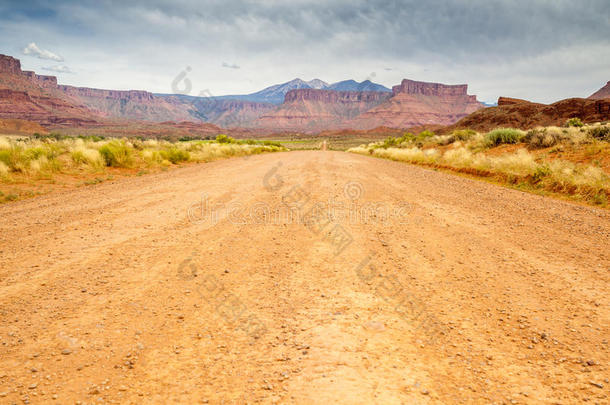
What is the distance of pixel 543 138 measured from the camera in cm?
1331

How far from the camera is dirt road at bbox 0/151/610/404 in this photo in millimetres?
1768

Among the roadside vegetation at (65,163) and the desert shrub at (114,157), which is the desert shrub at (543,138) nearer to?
A: the roadside vegetation at (65,163)

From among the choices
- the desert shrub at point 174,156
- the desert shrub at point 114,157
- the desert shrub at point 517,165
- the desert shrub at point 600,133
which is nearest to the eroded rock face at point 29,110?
the desert shrub at point 174,156

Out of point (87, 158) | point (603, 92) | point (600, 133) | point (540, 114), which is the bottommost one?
point (87, 158)

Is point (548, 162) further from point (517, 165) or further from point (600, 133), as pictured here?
point (600, 133)

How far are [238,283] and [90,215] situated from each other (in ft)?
12.9

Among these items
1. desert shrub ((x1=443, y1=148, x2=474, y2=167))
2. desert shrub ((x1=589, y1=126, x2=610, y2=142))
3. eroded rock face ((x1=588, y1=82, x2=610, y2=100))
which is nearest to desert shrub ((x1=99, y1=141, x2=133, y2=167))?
desert shrub ((x1=443, y1=148, x2=474, y2=167))

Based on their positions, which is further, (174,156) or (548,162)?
(174,156)

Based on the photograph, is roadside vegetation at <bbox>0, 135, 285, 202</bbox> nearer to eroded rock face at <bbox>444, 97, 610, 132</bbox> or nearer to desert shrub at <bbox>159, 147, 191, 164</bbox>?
desert shrub at <bbox>159, 147, 191, 164</bbox>

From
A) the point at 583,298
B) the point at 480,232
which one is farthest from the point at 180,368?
the point at 480,232

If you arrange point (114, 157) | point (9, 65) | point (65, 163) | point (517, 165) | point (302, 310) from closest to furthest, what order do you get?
point (302, 310)
point (517, 165)
point (65, 163)
point (114, 157)
point (9, 65)

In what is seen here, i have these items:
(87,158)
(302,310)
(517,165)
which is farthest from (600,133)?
(87,158)

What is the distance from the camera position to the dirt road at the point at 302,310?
1768 millimetres

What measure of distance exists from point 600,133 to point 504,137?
14.4 ft
